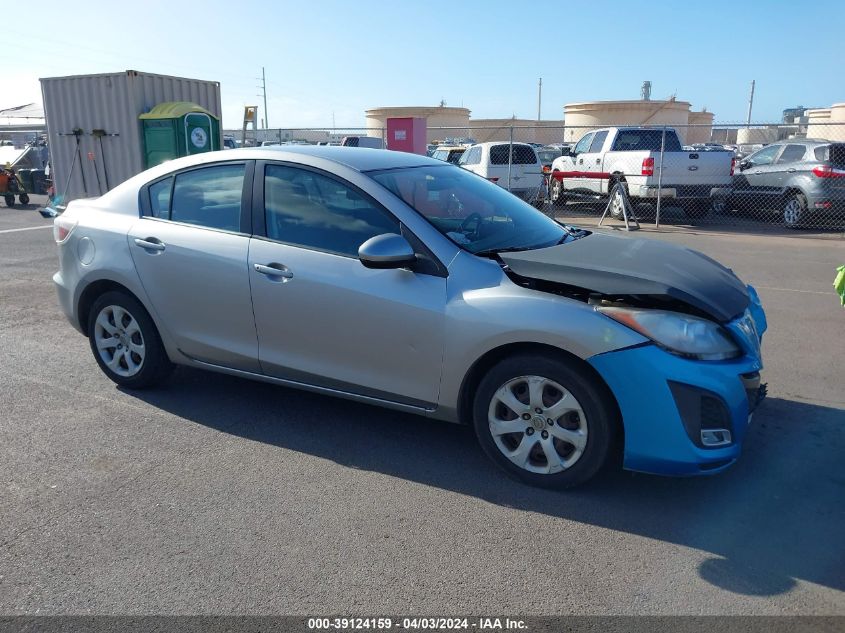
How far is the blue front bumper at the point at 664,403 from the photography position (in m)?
3.20

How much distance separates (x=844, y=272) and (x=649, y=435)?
7.92 feet

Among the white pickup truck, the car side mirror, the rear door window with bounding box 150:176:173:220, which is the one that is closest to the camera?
the car side mirror

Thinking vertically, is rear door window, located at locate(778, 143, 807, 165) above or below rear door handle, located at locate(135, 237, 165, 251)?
above

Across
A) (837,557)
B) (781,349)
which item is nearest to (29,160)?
(781,349)

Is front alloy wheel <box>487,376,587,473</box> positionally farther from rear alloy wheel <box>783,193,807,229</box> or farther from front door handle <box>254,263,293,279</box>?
rear alloy wheel <box>783,193,807,229</box>

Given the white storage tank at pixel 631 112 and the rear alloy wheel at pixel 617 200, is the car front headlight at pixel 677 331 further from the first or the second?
the white storage tank at pixel 631 112

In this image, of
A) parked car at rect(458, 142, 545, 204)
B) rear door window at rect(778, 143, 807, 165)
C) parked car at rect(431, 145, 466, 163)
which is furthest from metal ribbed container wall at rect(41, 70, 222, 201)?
rear door window at rect(778, 143, 807, 165)

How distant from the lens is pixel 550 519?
131 inches

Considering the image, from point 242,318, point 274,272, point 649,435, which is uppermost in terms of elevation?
point 274,272

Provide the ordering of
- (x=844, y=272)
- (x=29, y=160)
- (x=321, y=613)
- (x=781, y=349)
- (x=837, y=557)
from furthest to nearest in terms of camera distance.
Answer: (x=29, y=160) → (x=781, y=349) → (x=844, y=272) → (x=837, y=557) → (x=321, y=613)

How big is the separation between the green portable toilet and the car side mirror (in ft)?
38.2

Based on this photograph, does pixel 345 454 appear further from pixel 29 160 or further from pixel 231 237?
pixel 29 160

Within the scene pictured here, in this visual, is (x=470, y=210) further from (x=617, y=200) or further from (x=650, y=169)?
(x=617, y=200)

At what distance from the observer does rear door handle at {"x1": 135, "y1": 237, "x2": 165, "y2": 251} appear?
449 cm
